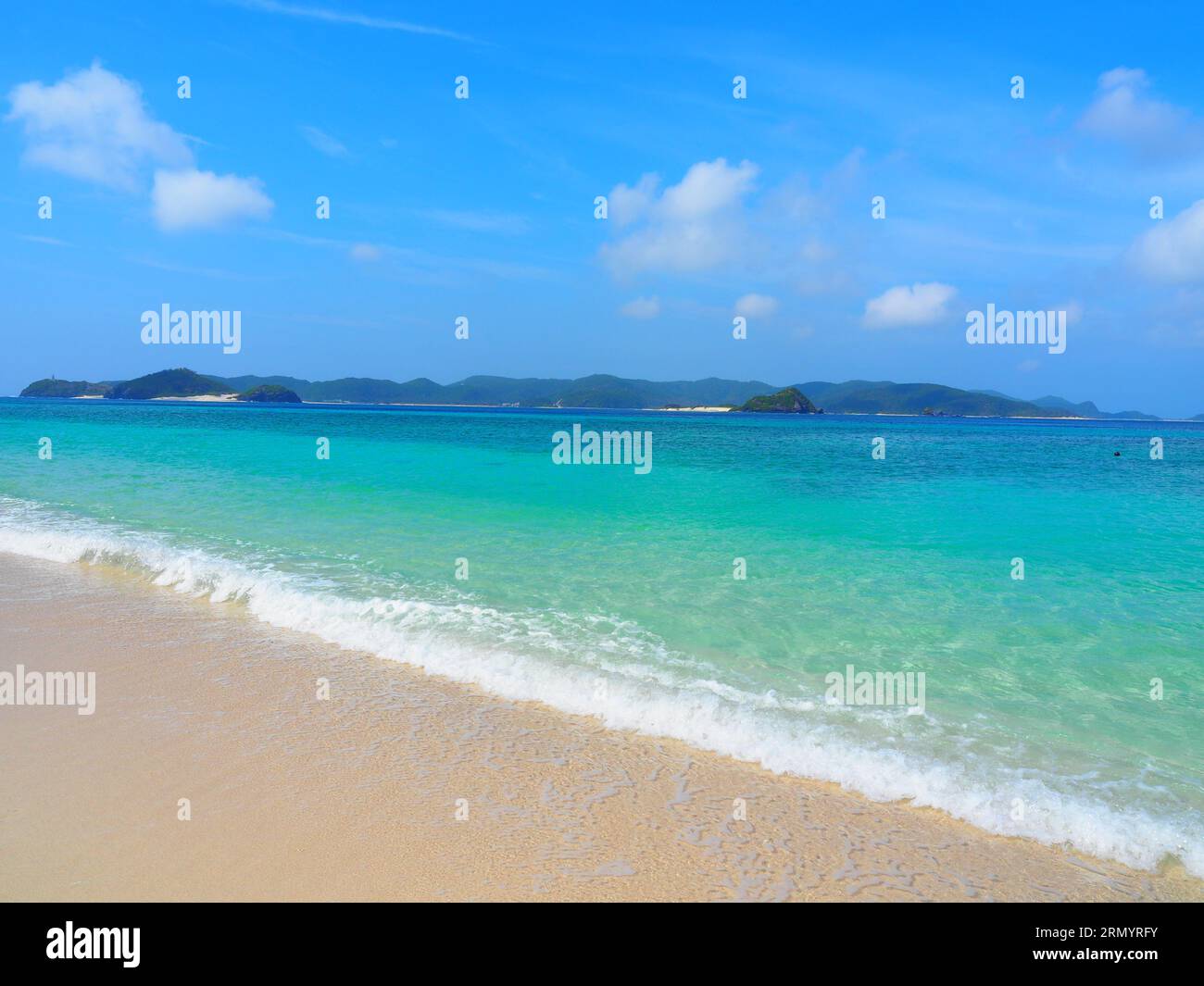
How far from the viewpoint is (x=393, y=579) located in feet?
36.4

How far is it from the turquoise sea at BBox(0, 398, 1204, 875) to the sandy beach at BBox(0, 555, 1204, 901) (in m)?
0.50

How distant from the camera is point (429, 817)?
473 cm

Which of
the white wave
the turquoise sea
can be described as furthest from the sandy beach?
the turquoise sea

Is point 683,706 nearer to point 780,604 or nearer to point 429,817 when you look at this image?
point 429,817

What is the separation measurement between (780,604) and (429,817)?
6.74 meters

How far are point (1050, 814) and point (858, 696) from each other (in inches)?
84.9

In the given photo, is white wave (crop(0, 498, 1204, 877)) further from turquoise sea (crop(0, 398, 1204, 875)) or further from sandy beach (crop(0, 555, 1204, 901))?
sandy beach (crop(0, 555, 1204, 901))

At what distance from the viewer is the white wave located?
4988 mm

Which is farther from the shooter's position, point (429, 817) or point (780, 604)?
point (780, 604)

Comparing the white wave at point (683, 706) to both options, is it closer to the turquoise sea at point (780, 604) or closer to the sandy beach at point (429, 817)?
the turquoise sea at point (780, 604)

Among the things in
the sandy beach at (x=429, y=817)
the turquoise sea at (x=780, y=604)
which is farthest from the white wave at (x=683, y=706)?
the sandy beach at (x=429, y=817)

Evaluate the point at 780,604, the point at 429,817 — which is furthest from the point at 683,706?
the point at 780,604

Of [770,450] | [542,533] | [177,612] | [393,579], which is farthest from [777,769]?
[770,450]

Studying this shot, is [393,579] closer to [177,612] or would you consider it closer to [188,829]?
[177,612]
